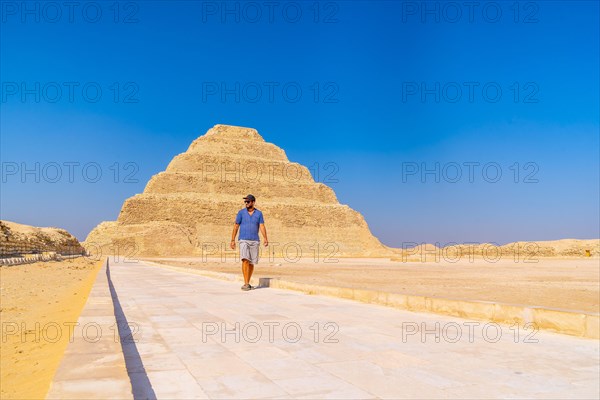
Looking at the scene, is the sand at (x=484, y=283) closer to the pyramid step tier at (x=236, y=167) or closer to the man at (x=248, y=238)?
the man at (x=248, y=238)

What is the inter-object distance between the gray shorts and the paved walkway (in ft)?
9.49

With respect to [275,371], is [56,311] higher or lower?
lower

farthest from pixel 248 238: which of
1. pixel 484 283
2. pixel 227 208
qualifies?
pixel 227 208

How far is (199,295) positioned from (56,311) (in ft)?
9.50

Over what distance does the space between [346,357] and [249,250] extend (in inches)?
208

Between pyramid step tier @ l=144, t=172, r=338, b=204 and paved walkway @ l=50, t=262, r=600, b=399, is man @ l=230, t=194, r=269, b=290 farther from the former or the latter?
pyramid step tier @ l=144, t=172, r=338, b=204

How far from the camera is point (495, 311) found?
4.87 m

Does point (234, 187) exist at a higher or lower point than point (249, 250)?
higher

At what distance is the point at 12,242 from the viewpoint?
31250 millimetres

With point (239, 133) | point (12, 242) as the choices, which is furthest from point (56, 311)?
point (239, 133)

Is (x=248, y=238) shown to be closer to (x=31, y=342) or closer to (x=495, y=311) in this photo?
(x=31, y=342)

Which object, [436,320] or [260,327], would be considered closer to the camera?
[260,327]

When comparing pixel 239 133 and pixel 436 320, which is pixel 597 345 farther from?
pixel 239 133

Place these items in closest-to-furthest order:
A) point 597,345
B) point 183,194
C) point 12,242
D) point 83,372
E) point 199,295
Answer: point 83,372, point 597,345, point 199,295, point 12,242, point 183,194
